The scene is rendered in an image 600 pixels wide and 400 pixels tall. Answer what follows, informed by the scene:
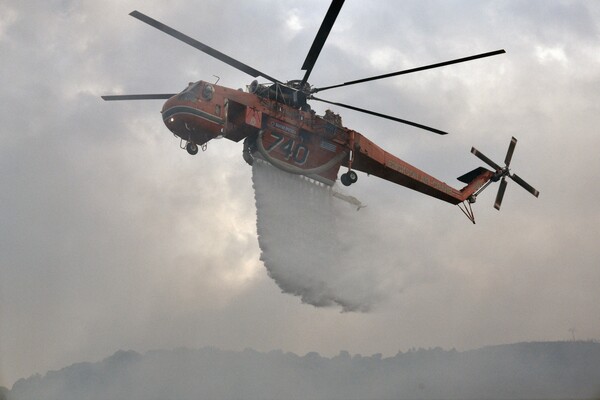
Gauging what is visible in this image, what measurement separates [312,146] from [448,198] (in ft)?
30.3

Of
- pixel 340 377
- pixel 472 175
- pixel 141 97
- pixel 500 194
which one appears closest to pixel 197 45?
pixel 141 97

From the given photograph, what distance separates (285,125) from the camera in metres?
27.4

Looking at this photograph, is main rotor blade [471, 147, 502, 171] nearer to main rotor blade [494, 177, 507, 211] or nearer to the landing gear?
main rotor blade [494, 177, 507, 211]

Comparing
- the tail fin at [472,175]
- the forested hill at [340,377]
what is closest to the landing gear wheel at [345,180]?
the tail fin at [472,175]

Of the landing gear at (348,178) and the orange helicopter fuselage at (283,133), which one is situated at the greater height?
the orange helicopter fuselage at (283,133)

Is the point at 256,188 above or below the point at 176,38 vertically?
below

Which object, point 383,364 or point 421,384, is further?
point 383,364

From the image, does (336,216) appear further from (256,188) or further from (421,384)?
(421,384)

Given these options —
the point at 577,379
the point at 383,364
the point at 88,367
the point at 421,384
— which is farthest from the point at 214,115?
the point at 88,367

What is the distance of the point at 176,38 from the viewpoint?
22.5 m

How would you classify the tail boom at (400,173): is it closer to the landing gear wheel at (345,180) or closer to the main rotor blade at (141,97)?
the landing gear wheel at (345,180)

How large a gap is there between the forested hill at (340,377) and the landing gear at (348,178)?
80.0 m

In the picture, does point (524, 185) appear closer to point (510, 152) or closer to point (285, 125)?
point (510, 152)

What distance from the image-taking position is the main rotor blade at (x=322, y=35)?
20922mm
